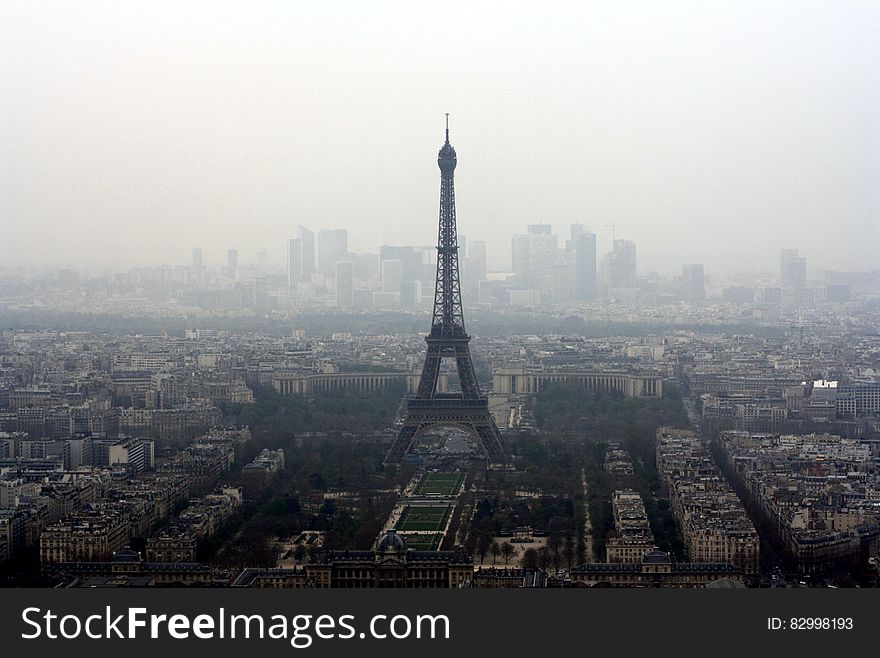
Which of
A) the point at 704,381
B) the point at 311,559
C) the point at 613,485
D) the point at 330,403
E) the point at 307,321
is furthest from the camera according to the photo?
the point at 307,321

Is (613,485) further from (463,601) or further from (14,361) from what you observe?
(14,361)

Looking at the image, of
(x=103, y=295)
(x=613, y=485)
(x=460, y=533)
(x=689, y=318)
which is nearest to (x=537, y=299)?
(x=689, y=318)

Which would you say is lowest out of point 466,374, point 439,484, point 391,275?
point 439,484

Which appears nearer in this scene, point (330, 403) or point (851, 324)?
point (330, 403)

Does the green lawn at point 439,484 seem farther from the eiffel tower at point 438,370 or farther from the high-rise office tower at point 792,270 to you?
the high-rise office tower at point 792,270

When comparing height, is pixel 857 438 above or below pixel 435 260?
below

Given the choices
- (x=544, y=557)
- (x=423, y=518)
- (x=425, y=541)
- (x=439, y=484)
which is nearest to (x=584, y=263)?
(x=439, y=484)

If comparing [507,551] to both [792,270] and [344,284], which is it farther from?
[344,284]

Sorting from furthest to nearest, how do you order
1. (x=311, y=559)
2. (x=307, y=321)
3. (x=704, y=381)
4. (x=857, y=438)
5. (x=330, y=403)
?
(x=307, y=321) → (x=704, y=381) → (x=330, y=403) → (x=857, y=438) → (x=311, y=559)
